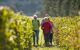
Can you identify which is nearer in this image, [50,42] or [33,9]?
[50,42]

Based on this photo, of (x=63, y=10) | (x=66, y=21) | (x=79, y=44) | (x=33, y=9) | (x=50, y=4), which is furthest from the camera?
(x=33, y=9)

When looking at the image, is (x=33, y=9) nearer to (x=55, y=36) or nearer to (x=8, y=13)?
(x=55, y=36)

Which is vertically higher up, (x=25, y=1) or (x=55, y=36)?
(x=25, y=1)

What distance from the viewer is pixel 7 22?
27.9 ft

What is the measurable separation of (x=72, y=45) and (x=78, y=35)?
2.13 feet

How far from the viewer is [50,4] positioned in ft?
238

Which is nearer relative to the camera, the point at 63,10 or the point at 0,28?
the point at 0,28

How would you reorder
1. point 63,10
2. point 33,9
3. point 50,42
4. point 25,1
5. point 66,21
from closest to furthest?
1. point 50,42
2. point 66,21
3. point 63,10
4. point 33,9
5. point 25,1

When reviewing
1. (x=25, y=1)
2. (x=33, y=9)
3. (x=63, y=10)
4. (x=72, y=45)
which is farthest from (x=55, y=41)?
(x=25, y=1)

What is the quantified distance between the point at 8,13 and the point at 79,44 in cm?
695

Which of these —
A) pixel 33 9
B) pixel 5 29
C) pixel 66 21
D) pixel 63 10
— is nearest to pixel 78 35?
pixel 5 29

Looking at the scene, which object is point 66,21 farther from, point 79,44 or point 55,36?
point 79,44

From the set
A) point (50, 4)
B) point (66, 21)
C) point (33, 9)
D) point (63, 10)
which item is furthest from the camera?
point (33, 9)

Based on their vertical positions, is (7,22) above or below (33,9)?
below
